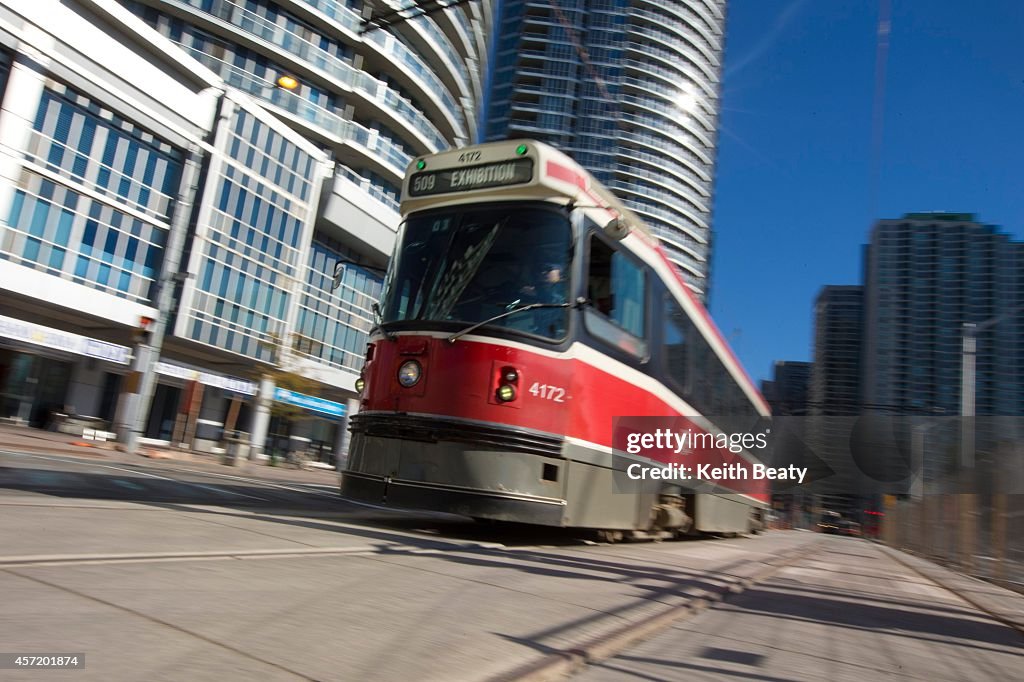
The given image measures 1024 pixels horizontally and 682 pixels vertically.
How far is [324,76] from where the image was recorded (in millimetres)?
41281

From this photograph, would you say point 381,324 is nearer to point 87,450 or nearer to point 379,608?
point 379,608

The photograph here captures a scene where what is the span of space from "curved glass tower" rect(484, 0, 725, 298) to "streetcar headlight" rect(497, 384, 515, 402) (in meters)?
93.1

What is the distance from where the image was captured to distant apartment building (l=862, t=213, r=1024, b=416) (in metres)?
31.7

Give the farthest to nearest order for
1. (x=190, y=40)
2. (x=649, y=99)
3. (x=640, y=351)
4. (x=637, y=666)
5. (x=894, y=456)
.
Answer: (x=649, y=99), (x=190, y=40), (x=894, y=456), (x=640, y=351), (x=637, y=666)

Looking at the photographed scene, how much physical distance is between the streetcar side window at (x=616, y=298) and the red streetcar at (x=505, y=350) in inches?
0.9

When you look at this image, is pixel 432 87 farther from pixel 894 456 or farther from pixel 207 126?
pixel 894 456

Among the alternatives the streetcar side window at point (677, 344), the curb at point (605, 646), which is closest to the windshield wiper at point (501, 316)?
the streetcar side window at point (677, 344)

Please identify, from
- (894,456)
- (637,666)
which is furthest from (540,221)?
(894,456)

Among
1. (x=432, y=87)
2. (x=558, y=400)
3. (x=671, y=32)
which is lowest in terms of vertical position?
(x=558, y=400)

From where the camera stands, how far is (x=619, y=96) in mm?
102562

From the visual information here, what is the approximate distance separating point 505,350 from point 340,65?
3864cm

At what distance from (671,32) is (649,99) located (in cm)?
1075

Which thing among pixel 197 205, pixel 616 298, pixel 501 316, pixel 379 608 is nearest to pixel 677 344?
pixel 616 298

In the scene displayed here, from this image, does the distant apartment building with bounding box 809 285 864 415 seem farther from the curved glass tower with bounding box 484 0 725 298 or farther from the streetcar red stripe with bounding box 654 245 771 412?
the curved glass tower with bounding box 484 0 725 298
